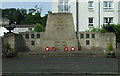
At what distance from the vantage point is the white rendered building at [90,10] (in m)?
44.6

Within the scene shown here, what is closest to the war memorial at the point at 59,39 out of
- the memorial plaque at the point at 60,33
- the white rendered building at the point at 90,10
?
the memorial plaque at the point at 60,33

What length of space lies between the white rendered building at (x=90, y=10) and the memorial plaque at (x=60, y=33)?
25026 millimetres

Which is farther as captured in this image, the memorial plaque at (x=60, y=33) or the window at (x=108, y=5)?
the window at (x=108, y=5)

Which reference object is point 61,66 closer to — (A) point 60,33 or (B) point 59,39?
(B) point 59,39

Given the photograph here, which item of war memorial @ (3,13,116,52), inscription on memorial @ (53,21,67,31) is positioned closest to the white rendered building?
war memorial @ (3,13,116,52)

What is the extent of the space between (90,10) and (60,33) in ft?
87.0

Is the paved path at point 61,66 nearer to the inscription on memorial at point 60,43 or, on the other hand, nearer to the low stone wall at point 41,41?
the inscription on memorial at point 60,43

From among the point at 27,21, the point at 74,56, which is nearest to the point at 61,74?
the point at 74,56

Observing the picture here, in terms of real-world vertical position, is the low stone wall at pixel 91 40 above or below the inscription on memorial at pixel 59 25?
below

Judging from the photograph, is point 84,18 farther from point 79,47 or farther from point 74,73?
point 74,73

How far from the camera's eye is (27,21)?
100062mm

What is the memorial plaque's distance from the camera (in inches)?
761

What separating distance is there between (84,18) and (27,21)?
59.4 meters

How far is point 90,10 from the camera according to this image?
44625 millimetres
